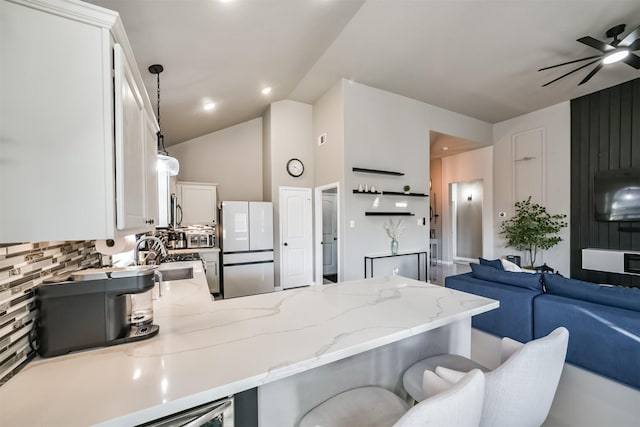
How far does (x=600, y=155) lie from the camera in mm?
4547

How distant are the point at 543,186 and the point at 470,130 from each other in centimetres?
179

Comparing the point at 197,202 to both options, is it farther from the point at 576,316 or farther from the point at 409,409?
the point at 576,316

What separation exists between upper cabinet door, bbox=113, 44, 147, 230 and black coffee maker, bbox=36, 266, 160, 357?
21 cm

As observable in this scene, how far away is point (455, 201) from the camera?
24.8ft

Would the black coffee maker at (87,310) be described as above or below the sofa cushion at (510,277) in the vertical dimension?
above

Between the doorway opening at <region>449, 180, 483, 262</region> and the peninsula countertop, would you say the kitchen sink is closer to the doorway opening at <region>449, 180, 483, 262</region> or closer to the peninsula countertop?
the peninsula countertop

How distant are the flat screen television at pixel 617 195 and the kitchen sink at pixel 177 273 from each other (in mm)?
6318

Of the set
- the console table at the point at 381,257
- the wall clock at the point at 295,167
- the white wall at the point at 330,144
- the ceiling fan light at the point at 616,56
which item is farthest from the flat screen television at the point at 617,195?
the wall clock at the point at 295,167

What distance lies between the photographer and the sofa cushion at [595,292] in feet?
5.65

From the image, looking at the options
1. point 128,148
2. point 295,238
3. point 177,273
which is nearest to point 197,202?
point 295,238

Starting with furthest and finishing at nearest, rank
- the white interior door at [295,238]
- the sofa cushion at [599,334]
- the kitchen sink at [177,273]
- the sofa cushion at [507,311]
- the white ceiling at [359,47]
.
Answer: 1. the white interior door at [295,238]
2. the kitchen sink at [177,273]
3. the white ceiling at [359,47]
4. the sofa cushion at [507,311]
5. the sofa cushion at [599,334]

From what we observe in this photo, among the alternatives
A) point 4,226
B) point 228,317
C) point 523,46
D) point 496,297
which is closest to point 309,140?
point 523,46

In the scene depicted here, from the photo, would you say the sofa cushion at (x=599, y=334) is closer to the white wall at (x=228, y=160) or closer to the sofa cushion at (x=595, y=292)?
the sofa cushion at (x=595, y=292)

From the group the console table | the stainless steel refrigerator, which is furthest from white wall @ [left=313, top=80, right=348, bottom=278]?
the stainless steel refrigerator
